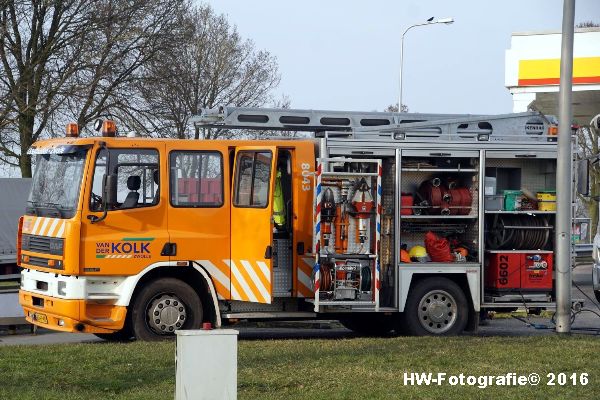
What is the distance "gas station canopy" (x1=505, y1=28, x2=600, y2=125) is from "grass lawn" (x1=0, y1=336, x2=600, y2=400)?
1743cm

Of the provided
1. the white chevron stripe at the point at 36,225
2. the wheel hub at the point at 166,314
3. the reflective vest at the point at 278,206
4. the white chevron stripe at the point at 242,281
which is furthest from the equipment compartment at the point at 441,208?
the white chevron stripe at the point at 36,225

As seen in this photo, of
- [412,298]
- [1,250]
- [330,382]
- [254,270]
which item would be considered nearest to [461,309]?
[412,298]

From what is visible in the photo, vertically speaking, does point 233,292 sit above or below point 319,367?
above

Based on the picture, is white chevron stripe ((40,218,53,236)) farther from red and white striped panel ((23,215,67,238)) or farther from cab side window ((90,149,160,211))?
cab side window ((90,149,160,211))

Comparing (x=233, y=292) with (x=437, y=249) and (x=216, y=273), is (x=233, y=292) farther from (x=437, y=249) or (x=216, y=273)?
(x=437, y=249)

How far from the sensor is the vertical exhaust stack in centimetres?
1430

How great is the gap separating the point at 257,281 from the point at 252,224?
0.74m

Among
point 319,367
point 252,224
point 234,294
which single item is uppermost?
point 252,224

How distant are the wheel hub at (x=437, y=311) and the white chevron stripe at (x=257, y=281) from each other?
2.24 m

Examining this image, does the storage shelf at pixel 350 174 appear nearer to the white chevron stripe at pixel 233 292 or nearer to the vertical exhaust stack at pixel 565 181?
the white chevron stripe at pixel 233 292

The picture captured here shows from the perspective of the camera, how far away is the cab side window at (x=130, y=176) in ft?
46.0

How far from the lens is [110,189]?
1386cm

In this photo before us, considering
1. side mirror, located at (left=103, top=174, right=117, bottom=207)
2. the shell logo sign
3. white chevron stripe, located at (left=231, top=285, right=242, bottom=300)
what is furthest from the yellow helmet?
the shell logo sign

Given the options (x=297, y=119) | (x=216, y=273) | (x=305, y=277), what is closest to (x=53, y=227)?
(x=216, y=273)
